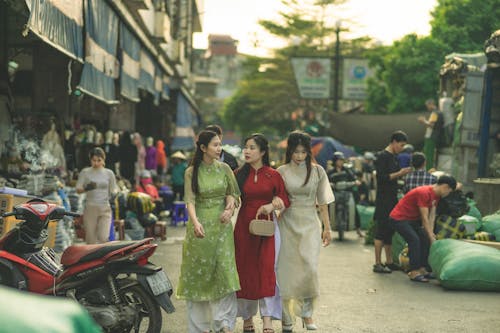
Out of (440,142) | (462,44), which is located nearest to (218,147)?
(440,142)

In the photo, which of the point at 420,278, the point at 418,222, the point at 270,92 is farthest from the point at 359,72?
the point at 420,278

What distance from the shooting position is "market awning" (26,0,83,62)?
9109 millimetres

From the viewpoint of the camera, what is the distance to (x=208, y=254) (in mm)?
7223

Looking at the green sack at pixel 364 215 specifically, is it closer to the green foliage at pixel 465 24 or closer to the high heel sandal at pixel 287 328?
the high heel sandal at pixel 287 328

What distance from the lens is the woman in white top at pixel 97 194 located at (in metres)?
11.2

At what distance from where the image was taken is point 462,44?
34781 mm

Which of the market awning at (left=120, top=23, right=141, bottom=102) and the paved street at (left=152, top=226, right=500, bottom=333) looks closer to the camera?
the paved street at (left=152, top=226, right=500, bottom=333)

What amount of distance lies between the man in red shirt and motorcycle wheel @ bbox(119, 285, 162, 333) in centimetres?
536

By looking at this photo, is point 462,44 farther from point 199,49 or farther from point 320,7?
point 199,49

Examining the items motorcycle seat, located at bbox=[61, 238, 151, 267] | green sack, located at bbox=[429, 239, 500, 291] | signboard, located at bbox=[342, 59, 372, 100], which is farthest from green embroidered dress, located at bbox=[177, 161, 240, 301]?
signboard, located at bbox=[342, 59, 372, 100]

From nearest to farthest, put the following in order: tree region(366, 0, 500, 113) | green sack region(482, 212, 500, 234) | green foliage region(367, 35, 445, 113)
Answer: green sack region(482, 212, 500, 234)
tree region(366, 0, 500, 113)
green foliage region(367, 35, 445, 113)

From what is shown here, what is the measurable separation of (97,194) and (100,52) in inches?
126

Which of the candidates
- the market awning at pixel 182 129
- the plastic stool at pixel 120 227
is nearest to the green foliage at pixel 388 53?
the market awning at pixel 182 129

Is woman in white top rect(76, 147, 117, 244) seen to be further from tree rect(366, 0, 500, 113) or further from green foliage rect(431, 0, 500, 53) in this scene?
green foliage rect(431, 0, 500, 53)
